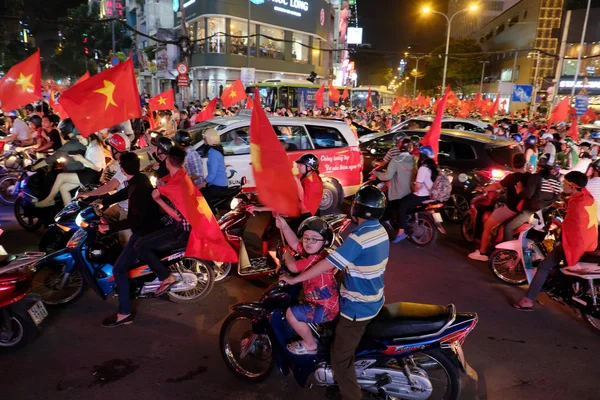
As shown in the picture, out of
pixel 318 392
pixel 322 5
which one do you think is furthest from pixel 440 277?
pixel 322 5

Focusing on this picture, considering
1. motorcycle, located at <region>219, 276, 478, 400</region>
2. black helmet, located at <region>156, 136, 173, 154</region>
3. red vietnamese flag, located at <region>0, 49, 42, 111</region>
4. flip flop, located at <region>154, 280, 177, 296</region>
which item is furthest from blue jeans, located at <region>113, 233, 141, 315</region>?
red vietnamese flag, located at <region>0, 49, 42, 111</region>

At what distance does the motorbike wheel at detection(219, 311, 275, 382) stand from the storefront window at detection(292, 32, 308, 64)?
1647 inches

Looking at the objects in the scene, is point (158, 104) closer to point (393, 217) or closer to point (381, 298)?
point (393, 217)

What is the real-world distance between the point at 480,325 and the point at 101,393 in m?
3.71

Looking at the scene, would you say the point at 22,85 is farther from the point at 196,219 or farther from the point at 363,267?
the point at 363,267

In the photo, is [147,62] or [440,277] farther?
[147,62]

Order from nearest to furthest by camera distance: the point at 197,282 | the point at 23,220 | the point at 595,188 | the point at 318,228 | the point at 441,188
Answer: the point at 318,228, the point at 595,188, the point at 197,282, the point at 441,188, the point at 23,220

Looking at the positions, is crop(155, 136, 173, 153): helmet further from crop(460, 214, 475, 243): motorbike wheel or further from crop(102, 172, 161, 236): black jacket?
crop(460, 214, 475, 243): motorbike wheel

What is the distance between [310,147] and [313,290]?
555cm

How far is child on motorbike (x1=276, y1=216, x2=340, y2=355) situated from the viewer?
3.07 metres

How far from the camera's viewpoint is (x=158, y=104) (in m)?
13.8

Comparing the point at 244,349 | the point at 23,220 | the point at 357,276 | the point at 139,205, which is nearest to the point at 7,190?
the point at 23,220

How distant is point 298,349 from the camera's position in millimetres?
3258

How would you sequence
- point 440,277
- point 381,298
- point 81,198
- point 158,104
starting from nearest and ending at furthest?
point 381,298, point 81,198, point 440,277, point 158,104
